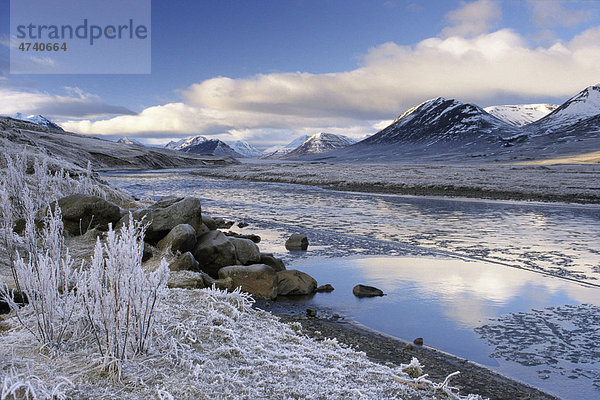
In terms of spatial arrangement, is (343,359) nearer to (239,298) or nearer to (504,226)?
(239,298)

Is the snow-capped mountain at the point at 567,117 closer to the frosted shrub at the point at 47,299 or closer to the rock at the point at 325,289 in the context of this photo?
the rock at the point at 325,289

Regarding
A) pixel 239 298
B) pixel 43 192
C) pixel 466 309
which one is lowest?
pixel 466 309

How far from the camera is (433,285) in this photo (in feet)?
31.5

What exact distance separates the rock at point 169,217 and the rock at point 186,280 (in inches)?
91.8

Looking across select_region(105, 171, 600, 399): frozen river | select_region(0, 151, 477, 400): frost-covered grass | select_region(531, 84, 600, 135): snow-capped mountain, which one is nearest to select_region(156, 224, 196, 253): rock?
select_region(105, 171, 600, 399): frozen river

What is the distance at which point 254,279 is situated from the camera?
8.87 m

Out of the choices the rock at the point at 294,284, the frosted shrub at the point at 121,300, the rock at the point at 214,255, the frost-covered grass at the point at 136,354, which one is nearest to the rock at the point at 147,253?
the rock at the point at 214,255

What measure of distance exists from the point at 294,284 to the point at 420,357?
355 cm

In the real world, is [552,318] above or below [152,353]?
below

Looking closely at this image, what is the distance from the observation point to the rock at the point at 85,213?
991 cm

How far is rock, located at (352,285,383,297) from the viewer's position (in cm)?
895

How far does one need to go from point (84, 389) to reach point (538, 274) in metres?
10.2

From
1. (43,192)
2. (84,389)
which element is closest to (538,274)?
(84,389)

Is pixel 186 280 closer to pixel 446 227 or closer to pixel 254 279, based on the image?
pixel 254 279
